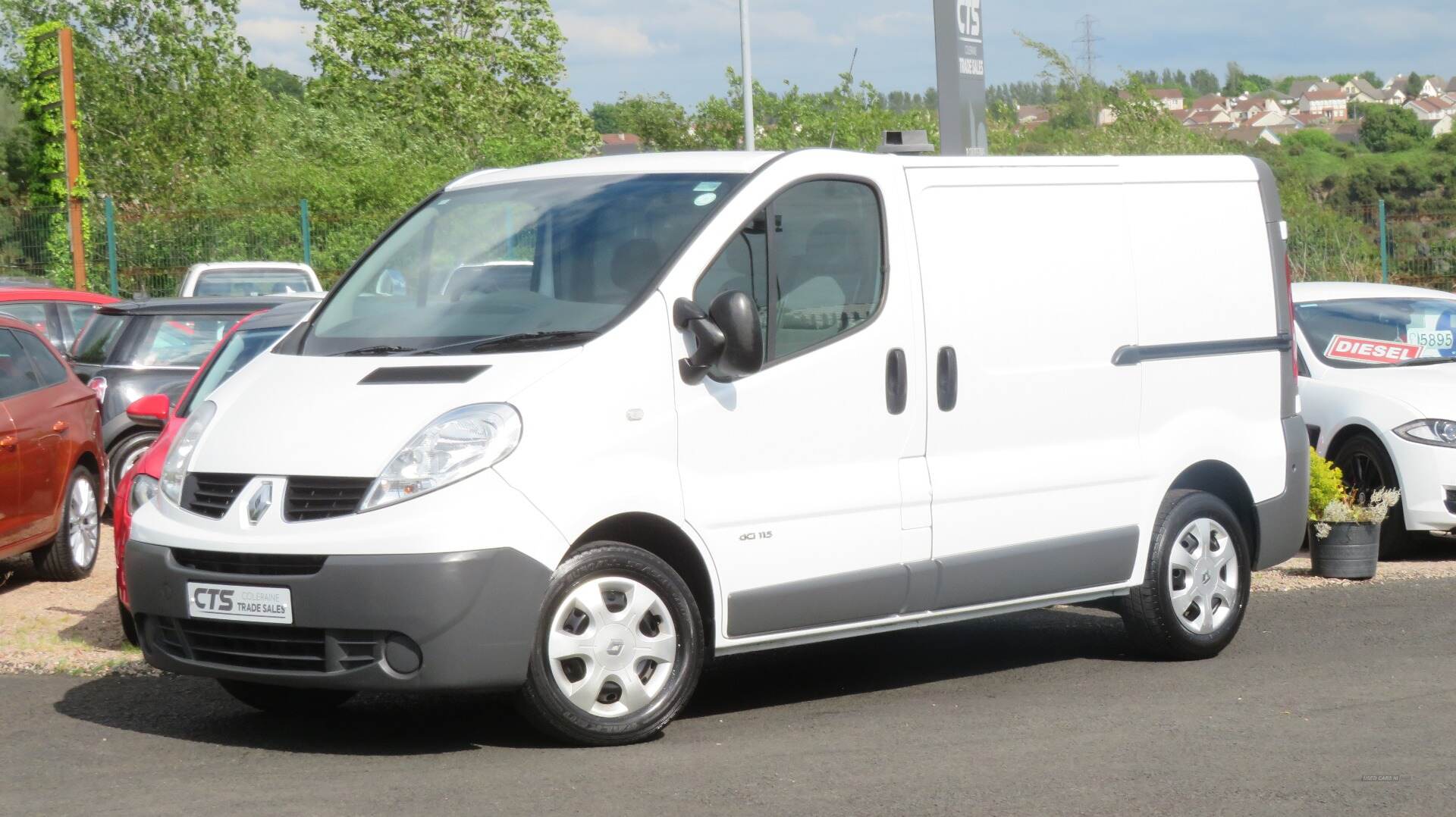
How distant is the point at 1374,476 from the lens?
11.3 m

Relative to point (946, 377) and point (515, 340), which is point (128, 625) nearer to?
point (515, 340)

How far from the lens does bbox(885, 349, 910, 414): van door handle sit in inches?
267

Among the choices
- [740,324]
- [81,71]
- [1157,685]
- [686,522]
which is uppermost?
[81,71]

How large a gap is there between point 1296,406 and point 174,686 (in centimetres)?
519

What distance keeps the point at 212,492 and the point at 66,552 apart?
5.30m

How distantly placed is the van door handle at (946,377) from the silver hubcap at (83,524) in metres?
6.17

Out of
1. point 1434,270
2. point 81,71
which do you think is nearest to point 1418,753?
point 1434,270

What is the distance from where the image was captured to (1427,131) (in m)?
78.4

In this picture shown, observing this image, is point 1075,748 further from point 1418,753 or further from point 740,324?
point 740,324

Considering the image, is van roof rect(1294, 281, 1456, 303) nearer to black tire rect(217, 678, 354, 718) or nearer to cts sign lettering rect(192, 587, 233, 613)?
black tire rect(217, 678, 354, 718)

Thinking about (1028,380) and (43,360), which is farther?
(43,360)

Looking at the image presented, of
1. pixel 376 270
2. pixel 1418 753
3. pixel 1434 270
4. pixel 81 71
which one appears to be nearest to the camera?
pixel 1418 753

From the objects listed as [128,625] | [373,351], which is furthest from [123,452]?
[373,351]

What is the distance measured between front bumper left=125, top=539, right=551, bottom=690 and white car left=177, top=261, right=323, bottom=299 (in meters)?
16.2
